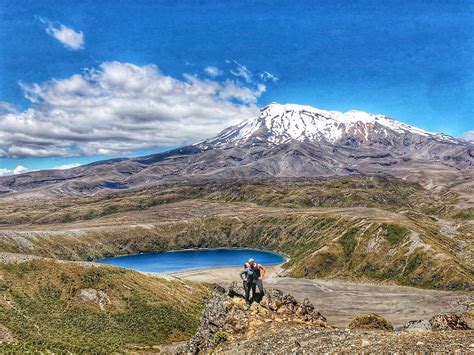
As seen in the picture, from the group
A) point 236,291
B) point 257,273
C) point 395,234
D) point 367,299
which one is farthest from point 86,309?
point 395,234

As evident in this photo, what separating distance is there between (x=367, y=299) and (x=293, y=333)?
12698 cm

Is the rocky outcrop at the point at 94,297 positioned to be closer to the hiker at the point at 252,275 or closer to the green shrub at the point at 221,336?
the hiker at the point at 252,275

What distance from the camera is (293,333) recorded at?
2988 cm

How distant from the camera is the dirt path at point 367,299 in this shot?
401 ft

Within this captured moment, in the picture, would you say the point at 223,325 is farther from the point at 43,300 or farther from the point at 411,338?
the point at 43,300

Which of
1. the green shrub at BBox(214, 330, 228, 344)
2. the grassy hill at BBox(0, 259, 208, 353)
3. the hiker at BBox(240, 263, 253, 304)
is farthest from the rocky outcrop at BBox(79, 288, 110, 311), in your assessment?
the green shrub at BBox(214, 330, 228, 344)

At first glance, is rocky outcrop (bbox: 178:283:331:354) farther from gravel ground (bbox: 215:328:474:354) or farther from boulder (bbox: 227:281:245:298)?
boulder (bbox: 227:281:245:298)

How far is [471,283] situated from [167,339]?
11299 centimetres

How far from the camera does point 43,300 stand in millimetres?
93750

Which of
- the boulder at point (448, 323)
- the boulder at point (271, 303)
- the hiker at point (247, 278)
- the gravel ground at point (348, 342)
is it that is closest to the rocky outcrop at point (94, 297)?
the boulder at point (271, 303)

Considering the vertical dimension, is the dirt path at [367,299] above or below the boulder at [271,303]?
below

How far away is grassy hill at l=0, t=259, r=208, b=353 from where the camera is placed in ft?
250

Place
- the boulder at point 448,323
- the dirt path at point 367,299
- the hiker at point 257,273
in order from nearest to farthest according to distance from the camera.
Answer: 1. the hiker at point 257,273
2. the boulder at point 448,323
3. the dirt path at point 367,299

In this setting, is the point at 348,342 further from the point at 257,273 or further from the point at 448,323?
the point at 448,323
